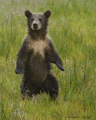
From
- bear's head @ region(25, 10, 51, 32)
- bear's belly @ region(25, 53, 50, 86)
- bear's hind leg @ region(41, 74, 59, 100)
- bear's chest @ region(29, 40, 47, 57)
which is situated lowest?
bear's hind leg @ region(41, 74, 59, 100)

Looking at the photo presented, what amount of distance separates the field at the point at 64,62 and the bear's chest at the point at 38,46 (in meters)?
0.53

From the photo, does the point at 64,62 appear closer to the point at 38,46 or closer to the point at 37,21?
the point at 38,46

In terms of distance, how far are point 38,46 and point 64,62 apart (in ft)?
3.72

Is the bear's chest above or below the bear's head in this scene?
below

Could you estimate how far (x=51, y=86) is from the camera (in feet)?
18.4

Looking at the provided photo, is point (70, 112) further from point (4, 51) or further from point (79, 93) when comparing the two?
point (4, 51)

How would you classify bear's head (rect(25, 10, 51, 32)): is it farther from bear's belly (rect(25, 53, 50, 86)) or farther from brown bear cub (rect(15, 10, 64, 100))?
bear's belly (rect(25, 53, 50, 86))

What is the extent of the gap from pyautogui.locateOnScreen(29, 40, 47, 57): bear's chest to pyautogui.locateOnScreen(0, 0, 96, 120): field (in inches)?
21.0

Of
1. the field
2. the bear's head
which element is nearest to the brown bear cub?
the bear's head

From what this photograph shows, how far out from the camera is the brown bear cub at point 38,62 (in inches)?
217

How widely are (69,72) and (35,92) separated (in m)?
0.62

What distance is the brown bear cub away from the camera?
217 inches

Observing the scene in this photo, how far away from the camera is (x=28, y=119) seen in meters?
4.29

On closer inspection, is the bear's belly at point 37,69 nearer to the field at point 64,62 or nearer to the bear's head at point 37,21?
the field at point 64,62
